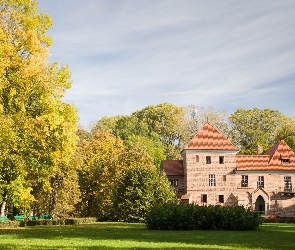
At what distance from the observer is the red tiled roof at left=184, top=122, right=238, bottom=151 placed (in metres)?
63.6

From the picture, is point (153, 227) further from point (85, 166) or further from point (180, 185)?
point (180, 185)

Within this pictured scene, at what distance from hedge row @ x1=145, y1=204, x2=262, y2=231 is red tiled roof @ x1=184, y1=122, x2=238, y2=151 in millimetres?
33096

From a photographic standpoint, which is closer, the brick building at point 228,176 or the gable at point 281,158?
the brick building at point 228,176

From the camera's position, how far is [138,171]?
45.6 m

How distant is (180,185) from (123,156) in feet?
49.3

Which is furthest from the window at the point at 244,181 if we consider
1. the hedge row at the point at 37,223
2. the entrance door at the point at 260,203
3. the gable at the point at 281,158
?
the hedge row at the point at 37,223

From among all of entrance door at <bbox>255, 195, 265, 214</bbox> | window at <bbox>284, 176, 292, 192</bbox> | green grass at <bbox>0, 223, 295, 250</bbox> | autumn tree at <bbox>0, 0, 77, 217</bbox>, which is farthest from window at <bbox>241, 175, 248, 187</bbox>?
green grass at <bbox>0, 223, 295, 250</bbox>

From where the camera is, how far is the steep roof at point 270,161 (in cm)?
6397

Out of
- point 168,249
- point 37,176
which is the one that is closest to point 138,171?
point 37,176

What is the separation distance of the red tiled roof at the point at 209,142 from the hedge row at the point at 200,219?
A: 109 feet

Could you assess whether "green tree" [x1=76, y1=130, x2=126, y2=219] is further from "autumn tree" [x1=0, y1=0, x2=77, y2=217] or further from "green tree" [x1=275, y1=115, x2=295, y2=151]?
"green tree" [x1=275, y1=115, x2=295, y2=151]

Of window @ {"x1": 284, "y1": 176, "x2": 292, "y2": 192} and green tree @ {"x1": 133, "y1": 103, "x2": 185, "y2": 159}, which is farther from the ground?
green tree @ {"x1": 133, "y1": 103, "x2": 185, "y2": 159}

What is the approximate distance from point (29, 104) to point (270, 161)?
138 feet

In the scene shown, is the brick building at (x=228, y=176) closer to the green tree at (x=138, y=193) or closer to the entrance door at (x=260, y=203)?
the entrance door at (x=260, y=203)
